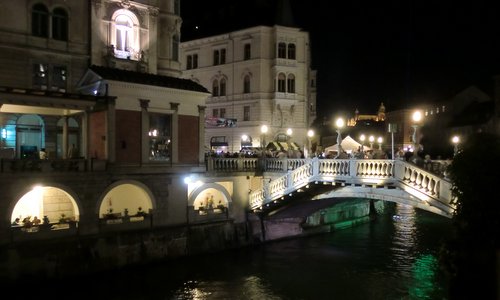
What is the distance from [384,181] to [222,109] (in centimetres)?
3079

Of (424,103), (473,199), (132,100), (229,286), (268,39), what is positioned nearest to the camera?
(473,199)

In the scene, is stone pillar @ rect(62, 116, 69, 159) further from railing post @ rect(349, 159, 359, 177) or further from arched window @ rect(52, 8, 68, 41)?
railing post @ rect(349, 159, 359, 177)

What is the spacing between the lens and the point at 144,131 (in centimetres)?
3162

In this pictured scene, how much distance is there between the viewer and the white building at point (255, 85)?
50656 millimetres

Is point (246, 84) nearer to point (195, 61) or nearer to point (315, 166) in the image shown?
point (195, 61)

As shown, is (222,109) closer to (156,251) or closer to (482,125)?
(156,251)

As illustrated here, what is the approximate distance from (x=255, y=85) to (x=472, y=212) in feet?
114

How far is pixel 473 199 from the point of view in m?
18.5

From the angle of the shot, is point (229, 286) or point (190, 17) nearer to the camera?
point (229, 286)

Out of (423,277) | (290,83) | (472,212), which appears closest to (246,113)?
(290,83)

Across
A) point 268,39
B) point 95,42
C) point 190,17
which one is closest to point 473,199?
point 95,42

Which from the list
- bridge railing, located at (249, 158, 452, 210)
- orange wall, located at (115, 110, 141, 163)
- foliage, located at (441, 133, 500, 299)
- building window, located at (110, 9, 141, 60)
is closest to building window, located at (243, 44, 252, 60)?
building window, located at (110, 9, 141, 60)

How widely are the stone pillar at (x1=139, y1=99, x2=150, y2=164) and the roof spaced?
1.41 m

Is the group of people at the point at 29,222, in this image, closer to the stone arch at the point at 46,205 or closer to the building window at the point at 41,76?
the stone arch at the point at 46,205
